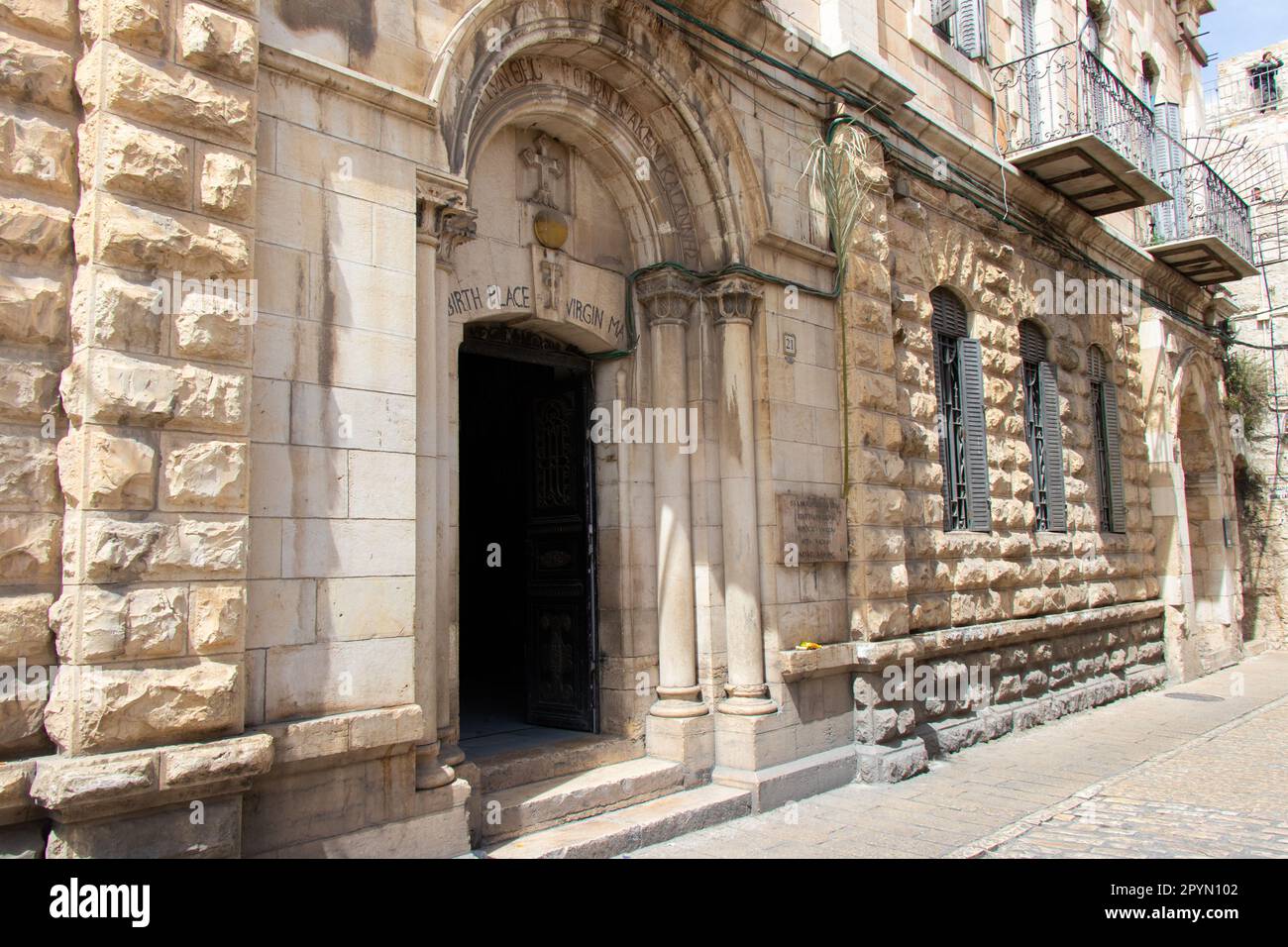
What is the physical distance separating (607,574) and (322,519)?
3.08 meters

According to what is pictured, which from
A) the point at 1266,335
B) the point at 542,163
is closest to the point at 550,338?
the point at 542,163

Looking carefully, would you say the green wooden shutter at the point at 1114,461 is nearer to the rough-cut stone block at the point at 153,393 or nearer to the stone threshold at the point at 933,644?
the stone threshold at the point at 933,644

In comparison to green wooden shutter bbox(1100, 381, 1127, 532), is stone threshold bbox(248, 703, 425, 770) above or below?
below

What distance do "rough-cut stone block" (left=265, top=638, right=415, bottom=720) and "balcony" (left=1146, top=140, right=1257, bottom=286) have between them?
13886 mm

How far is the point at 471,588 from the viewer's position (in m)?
12.3

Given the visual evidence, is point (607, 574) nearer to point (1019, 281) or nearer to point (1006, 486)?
point (1006, 486)

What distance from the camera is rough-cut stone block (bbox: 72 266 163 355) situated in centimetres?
402

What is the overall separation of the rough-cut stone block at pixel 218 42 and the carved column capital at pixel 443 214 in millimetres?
1125

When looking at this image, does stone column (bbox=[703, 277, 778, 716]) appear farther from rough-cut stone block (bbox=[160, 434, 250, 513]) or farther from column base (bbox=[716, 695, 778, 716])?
rough-cut stone block (bbox=[160, 434, 250, 513])

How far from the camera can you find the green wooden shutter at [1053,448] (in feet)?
39.1

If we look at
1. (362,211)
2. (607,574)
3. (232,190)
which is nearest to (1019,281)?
(607,574)

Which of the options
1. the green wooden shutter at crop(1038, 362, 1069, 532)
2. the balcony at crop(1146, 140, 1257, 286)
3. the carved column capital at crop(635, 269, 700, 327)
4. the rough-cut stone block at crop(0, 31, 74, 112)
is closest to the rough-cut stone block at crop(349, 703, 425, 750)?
the rough-cut stone block at crop(0, 31, 74, 112)

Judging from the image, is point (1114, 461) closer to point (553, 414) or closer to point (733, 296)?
point (733, 296)

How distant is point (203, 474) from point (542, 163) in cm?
399
